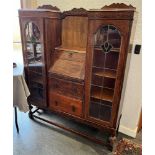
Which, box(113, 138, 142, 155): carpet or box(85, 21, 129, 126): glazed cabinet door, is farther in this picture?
box(113, 138, 142, 155): carpet

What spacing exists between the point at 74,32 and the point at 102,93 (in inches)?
34.1

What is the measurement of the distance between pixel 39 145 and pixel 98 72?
113 centimetres

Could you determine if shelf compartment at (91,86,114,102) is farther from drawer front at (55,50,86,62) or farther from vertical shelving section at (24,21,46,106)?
vertical shelving section at (24,21,46,106)

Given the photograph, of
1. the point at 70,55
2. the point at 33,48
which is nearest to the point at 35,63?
the point at 33,48

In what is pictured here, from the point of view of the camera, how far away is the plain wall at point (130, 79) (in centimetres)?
171

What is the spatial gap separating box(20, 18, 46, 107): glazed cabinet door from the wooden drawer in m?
0.14

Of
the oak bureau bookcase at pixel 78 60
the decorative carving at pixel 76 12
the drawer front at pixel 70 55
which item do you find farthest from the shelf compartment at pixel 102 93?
the decorative carving at pixel 76 12

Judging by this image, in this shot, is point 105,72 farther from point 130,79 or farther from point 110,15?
point 110,15

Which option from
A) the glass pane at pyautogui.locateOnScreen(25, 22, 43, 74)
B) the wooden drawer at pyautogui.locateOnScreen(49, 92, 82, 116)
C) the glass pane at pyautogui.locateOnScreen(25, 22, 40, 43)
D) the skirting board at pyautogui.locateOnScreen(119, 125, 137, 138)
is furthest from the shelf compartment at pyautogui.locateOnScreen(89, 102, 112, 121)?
the glass pane at pyautogui.locateOnScreen(25, 22, 40, 43)

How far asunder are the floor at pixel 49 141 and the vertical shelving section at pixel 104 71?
0.40m

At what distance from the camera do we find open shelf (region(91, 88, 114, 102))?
1705 mm

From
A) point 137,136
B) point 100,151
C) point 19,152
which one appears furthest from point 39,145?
point 137,136

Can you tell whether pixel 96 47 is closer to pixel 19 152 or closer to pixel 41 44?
pixel 41 44

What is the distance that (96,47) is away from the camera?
1567 mm
